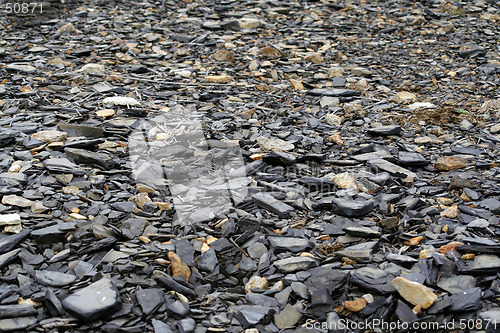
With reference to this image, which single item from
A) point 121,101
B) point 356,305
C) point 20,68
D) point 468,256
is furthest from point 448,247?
point 20,68

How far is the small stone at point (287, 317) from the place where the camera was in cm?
222

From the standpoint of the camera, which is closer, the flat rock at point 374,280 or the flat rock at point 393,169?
the flat rock at point 374,280

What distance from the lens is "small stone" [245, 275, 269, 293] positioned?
247 centimetres

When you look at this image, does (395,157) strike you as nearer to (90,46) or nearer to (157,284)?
(157,284)

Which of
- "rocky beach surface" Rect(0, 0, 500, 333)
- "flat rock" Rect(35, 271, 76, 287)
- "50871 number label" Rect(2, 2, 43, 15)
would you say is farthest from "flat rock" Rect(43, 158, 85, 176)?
"50871 number label" Rect(2, 2, 43, 15)

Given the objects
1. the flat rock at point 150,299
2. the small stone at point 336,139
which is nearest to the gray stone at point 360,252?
the flat rock at point 150,299

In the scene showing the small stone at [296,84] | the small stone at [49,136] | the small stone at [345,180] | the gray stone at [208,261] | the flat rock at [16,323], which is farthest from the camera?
the small stone at [296,84]

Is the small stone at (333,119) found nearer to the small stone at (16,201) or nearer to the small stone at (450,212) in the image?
the small stone at (450,212)

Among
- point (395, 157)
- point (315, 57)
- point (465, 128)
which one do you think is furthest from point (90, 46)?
point (465, 128)

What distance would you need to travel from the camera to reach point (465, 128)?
4.26 metres

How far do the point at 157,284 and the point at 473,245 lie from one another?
1816 mm

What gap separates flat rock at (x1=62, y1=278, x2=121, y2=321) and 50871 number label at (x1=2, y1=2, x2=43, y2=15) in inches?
256

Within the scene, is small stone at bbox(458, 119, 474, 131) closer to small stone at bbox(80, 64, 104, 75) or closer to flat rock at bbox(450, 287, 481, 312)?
flat rock at bbox(450, 287, 481, 312)

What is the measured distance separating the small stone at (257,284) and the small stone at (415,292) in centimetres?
70
